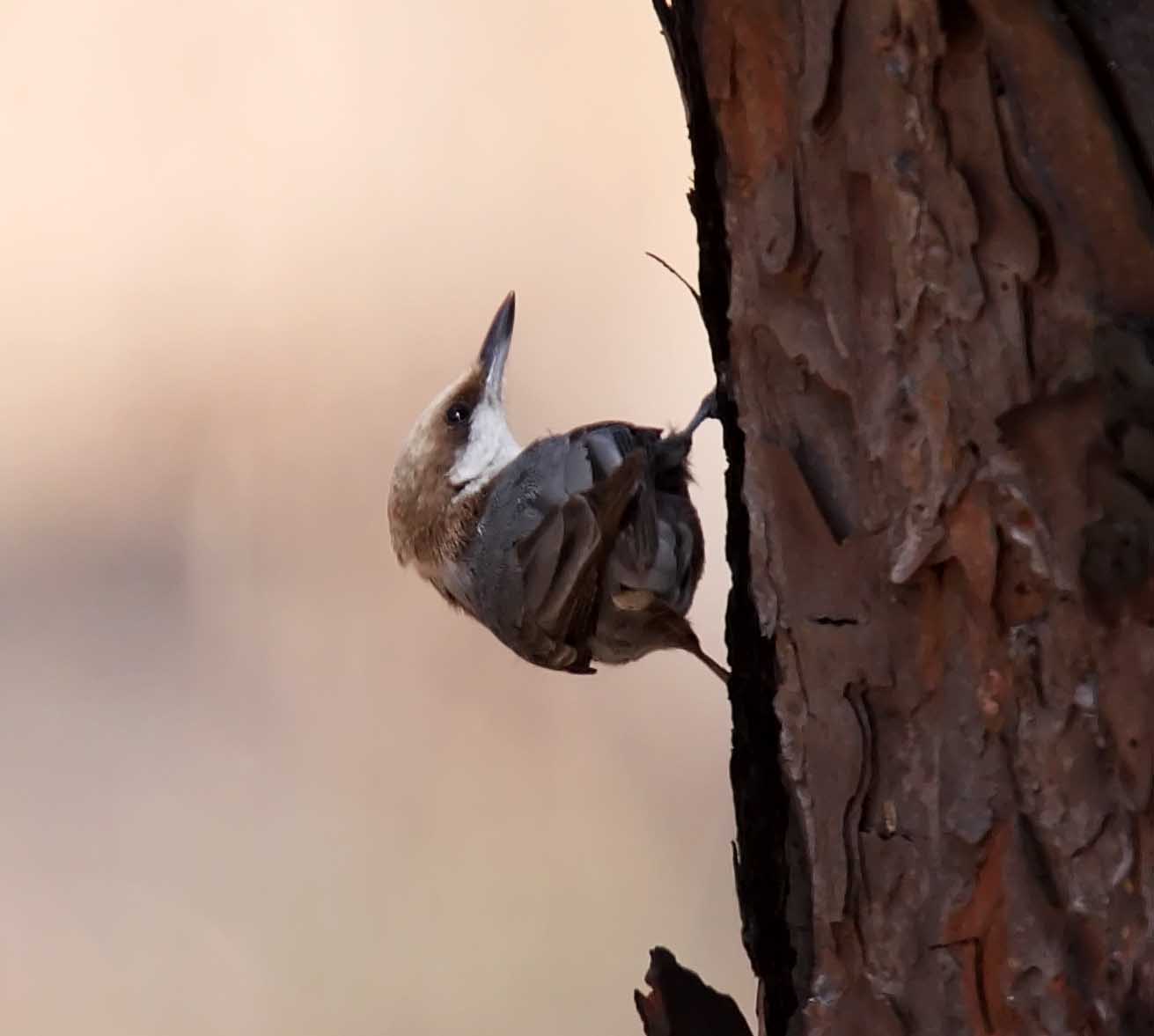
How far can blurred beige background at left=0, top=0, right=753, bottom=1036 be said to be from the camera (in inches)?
83.0

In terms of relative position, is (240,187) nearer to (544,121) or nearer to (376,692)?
(544,121)

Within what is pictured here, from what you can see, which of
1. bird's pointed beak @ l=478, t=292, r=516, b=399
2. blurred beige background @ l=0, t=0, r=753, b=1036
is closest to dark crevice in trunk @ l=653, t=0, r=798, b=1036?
bird's pointed beak @ l=478, t=292, r=516, b=399

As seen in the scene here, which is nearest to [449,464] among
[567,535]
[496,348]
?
[496,348]

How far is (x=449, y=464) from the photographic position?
1984mm

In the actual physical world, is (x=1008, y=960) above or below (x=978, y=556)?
below

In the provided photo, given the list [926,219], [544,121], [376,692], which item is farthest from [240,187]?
[926,219]

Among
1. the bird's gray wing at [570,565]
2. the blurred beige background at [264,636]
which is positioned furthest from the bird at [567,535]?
the blurred beige background at [264,636]

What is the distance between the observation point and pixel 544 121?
2.18 metres

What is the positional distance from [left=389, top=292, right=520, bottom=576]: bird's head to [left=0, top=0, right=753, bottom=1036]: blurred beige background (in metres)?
0.19

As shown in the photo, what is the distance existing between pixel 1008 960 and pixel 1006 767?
0.36 feet

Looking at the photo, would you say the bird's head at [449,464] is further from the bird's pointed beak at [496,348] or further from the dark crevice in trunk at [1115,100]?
the dark crevice in trunk at [1115,100]

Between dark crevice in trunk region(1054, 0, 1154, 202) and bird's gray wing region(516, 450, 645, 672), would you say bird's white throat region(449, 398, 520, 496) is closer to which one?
bird's gray wing region(516, 450, 645, 672)

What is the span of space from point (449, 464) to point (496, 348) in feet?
0.56

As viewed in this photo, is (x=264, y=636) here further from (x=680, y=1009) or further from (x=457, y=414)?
(x=680, y=1009)
